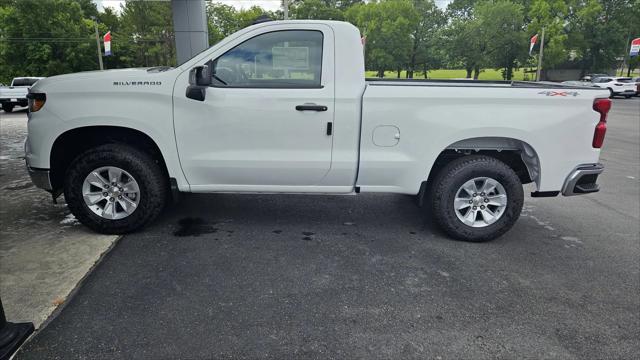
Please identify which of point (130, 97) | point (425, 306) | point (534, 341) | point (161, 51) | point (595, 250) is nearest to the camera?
point (534, 341)

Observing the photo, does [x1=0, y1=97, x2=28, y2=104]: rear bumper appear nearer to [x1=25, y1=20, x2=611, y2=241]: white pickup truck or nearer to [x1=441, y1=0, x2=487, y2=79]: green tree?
[x1=25, y1=20, x2=611, y2=241]: white pickup truck

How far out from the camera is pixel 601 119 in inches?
157

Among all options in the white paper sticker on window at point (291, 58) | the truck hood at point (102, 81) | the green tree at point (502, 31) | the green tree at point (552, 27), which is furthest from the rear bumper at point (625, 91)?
the truck hood at point (102, 81)

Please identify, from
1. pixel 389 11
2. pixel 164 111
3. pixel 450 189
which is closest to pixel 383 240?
pixel 450 189

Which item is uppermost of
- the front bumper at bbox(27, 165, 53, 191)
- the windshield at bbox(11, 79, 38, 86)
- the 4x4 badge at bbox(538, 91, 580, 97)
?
the 4x4 badge at bbox(538, 91, 580, 97)

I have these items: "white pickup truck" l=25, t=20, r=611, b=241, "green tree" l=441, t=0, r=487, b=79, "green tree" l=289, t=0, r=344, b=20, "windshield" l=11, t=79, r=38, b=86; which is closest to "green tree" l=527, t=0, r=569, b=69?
"green tree" l=441, t=0, r=487, b=79

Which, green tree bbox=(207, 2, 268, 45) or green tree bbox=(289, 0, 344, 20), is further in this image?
green tree bbox=(289, 0, 344, 20)

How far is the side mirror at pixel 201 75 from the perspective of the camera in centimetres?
376

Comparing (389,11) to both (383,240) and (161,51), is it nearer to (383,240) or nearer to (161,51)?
(161,51)

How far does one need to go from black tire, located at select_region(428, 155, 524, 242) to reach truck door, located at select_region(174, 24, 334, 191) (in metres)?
1.14

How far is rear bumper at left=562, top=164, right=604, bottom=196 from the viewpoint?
408 cm

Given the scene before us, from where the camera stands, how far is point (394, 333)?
9.11 feet

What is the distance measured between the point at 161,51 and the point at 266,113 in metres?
45.9

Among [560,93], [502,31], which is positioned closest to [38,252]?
[560,93]
